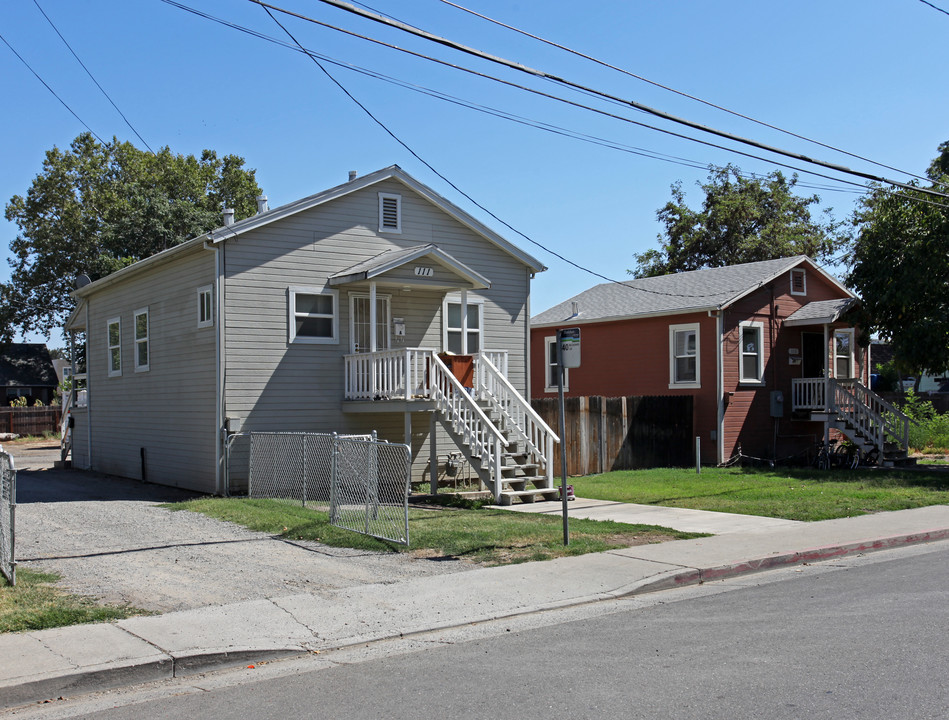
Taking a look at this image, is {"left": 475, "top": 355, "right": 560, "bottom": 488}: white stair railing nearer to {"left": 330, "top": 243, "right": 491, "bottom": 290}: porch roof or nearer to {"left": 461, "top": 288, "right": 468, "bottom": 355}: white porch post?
{"left": 461, "top": 288, "right": 468, "bottom": 355}: white porch post

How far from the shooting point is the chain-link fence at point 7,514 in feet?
29.5

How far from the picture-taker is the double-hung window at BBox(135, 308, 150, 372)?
21266 mm

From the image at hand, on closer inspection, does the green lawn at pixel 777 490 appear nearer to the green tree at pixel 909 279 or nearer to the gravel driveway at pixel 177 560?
the green tree at pixel 909 279

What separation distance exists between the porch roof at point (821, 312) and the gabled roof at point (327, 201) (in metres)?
9.06

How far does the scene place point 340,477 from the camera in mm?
13844

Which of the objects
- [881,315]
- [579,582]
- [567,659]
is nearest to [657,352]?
[881,315]

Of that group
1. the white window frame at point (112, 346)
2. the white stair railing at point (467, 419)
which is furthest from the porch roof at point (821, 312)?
the white window frame at point (112, 346)

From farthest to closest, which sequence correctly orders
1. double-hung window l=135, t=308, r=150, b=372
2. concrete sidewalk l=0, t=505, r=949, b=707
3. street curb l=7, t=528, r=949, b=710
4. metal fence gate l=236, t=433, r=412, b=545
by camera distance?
double-hung window l=135, t=308, r=150, b=372, metal fence gate l=236, t=433, r=412, b=545, concrete sidewalk l=0, t=505, r=949, b=707, street curb l=7, t=528, r=949, b=710

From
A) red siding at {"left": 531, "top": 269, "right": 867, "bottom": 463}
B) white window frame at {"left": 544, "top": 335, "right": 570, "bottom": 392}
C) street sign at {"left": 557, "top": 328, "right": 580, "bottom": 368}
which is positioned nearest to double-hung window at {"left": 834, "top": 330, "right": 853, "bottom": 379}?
red siding at {"left": 531, "top": 269, "right": 867, "bottom": 463}

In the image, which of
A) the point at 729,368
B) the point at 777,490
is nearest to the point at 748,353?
the point at 729,368

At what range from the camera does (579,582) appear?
9812 millimetres

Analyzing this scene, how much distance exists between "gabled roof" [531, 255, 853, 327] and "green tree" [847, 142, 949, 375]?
2809mm

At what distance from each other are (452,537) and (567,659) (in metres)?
5.37

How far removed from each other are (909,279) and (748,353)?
4946 mm
